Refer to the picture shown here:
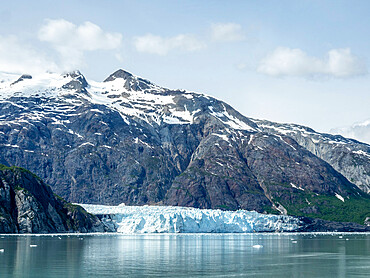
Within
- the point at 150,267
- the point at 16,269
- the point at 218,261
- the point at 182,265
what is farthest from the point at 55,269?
the point at 218,261

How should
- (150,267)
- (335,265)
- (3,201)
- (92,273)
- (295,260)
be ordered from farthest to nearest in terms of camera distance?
(3,201)
(295,260)
(335,265)
(150,267)
(92,273)

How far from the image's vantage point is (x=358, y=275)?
72.9 metres

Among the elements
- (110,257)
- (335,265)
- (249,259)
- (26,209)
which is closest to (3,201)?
(26,209)

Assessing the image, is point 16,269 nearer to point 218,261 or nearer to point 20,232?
point 218,261

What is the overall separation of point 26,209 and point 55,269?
129835mm

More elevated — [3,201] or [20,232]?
[3,201]

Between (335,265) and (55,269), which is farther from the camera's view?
(335,265)

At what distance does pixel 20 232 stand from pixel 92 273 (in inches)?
5321

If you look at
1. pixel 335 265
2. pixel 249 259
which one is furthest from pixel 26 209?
pixel 335 265

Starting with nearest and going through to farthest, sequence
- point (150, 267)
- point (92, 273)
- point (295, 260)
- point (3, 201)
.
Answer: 1. point (92, 273)
2. point (150, 267)
3. point (295, 260)
4. point (3, 201)

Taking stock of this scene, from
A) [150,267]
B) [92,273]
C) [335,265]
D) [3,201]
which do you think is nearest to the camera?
[92,273]

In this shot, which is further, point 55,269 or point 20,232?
point 20,232

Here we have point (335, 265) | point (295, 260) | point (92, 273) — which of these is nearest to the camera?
point (92, 273)

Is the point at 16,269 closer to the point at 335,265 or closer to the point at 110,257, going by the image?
the point at 110,257
